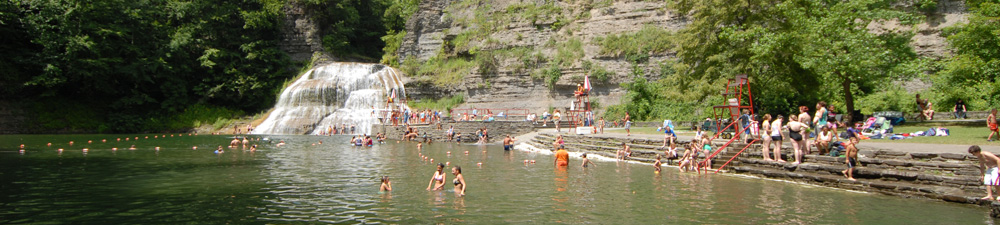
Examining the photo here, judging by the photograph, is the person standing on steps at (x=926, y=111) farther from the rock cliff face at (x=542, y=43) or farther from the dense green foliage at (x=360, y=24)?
the dense green foliage at (x=360, y=24)

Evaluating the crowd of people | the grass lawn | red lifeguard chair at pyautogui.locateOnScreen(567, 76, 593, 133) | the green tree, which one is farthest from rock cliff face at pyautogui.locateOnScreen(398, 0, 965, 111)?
the grass lawn

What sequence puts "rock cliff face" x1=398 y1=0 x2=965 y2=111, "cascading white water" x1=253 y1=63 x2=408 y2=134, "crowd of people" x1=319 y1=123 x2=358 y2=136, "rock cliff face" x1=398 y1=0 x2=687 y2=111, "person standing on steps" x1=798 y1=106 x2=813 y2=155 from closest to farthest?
"person standing on steps" x1=798 y1=106 x2=813 y2=155, "rock cliff face" x1=398 y1=0 x2=687 y2=111, "rock cliff face" x1=398 y1=0 x2=965 y2=111, "crowd of people" x1=319 y1=123 x2=358 y2=136, "cascading white water" x1=253 y1=63 x2=408 y2=134

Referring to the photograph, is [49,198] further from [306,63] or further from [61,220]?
[306,63]

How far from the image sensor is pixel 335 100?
43.1 meters

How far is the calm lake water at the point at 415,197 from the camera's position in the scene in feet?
31.2

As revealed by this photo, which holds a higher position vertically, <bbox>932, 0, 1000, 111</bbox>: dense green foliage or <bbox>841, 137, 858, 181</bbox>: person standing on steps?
<bbox>932, 0, 1000, 111</bbox>: dense green foliage

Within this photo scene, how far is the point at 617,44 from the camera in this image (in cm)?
3862

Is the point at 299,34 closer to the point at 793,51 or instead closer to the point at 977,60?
the point at 793,51

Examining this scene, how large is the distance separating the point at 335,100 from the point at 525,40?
15352 millimetres

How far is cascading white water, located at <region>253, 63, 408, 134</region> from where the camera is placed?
41.2 metres

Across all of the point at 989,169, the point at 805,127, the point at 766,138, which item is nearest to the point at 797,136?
the point at 805,127

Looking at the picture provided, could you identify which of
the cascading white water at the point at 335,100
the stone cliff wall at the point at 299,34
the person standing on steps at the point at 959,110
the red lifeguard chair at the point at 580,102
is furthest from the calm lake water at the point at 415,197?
the stone cliff wall at the point at 299,34

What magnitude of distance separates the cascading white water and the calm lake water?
74.1 ft

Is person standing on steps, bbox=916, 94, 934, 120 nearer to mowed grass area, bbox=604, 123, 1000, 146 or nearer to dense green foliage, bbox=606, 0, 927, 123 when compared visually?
dense green foliage, bbox=606, 0, 927, 123
